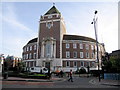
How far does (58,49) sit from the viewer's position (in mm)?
50969

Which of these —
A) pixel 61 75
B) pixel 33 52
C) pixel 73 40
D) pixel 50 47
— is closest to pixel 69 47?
pixel 73 40

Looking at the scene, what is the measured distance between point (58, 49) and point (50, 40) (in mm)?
4360

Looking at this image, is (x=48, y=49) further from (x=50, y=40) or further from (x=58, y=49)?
(x=58, y=49)

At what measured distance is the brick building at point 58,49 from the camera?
50.3 meters

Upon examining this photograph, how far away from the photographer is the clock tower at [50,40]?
50.3 meters

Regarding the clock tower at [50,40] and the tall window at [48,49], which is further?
the tall window at [48,49]

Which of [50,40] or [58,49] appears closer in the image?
[58,49]

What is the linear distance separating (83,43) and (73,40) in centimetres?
420

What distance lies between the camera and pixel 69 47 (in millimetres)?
52500

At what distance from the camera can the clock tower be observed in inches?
1980

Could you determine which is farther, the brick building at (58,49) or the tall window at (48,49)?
the tall window at (48,49)

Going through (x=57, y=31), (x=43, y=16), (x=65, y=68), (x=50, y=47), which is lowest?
(x=65, y=68)

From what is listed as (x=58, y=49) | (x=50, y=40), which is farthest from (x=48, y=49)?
(x=58, y=49)

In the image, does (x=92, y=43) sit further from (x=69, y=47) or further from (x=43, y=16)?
(x=43, y=16)
